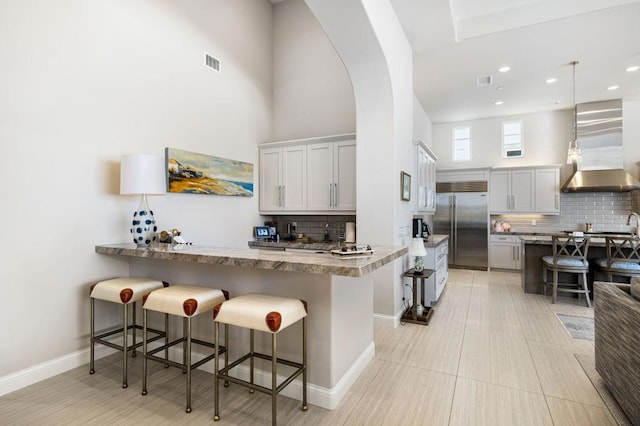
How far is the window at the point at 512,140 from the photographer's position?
288 inches

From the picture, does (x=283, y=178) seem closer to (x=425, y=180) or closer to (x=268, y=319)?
(x=425, y=180)

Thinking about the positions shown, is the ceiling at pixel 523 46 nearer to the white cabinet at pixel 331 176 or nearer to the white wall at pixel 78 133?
the white cabinet at pixel 331 176

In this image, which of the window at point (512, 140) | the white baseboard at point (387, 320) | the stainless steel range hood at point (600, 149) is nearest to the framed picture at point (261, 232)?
the white baseboard at point (387, 320)

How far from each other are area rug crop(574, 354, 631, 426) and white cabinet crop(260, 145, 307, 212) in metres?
3.40

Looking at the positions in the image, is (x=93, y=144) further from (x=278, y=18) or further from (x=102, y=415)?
(x=278, y=18)

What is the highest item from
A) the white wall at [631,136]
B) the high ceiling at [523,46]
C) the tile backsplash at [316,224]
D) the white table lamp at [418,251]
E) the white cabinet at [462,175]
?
the high ceiling at [523,46]

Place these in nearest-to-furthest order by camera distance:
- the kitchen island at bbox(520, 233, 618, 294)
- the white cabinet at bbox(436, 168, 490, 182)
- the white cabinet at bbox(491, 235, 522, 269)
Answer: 1. the kitchen island at bbox(520, 233, 618, 294)
2. the white cabinet at bbox(491, 235, 522, 269)
3. the white cabinet at bbox(436, 168, 490, 182)

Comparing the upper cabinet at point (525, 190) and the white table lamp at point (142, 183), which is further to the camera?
the upper cabinet at point (525, 190)

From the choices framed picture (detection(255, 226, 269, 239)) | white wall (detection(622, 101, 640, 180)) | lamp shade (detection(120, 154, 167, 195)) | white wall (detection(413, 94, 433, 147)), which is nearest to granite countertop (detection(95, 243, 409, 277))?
lamp shade (detection(120, 154, 167, 195))

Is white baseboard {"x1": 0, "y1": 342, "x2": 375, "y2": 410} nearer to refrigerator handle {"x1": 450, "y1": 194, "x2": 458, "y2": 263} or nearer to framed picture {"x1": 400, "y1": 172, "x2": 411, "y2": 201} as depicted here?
framed picture {"x1": 400, "y1": 172, "x2": 411, "y2": 201}

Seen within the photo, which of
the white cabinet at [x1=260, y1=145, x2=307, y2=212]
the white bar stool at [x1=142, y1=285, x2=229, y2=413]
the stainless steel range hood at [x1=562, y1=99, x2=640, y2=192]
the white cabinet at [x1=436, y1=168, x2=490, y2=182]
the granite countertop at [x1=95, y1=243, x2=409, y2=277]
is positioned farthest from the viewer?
the white cabinet at [x1=436, y1=168, x2=490, y2=182]

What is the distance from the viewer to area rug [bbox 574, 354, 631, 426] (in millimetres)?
1948

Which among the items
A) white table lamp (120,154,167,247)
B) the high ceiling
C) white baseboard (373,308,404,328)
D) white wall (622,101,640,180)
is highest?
the high ceiling

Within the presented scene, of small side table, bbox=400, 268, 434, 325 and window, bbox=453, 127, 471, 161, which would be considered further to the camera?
window, bbox=453, 127, 471, 161
